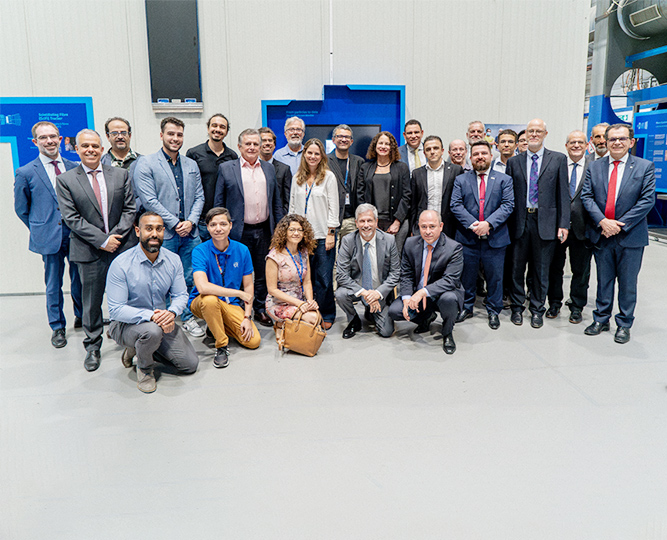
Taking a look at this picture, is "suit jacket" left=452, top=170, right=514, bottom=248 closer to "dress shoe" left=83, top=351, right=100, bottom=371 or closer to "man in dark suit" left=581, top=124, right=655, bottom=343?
"man in dark suit" left=581, top=124, right=655, bottom=343

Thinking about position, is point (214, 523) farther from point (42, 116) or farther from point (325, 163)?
point (42, 116)

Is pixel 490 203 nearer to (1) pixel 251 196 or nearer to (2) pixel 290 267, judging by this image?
(2) pixel 290 267

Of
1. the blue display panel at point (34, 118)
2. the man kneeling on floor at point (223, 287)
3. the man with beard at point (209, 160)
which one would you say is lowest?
the man kneeling on floor at point (223, 287)

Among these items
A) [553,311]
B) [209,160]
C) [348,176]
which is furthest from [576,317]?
[209,160]

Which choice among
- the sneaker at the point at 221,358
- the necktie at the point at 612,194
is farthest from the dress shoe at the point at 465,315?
the sneaker at the point at 221,358

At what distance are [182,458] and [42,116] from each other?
440cm

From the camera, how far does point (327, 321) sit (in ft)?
14.8

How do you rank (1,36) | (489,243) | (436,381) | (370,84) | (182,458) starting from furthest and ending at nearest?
(370,84) → (1,36) → (489,243) → (436,381) → (182,458)

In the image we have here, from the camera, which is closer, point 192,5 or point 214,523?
point 214,523

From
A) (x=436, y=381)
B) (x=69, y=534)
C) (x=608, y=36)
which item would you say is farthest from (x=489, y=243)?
(x=608, y=36)

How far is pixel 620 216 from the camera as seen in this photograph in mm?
4035

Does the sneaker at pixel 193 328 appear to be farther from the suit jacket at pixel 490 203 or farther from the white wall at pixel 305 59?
the suit jacket at pixel 490 203

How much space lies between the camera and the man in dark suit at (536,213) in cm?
430

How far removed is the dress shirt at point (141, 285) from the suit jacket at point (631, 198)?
3.20 m
